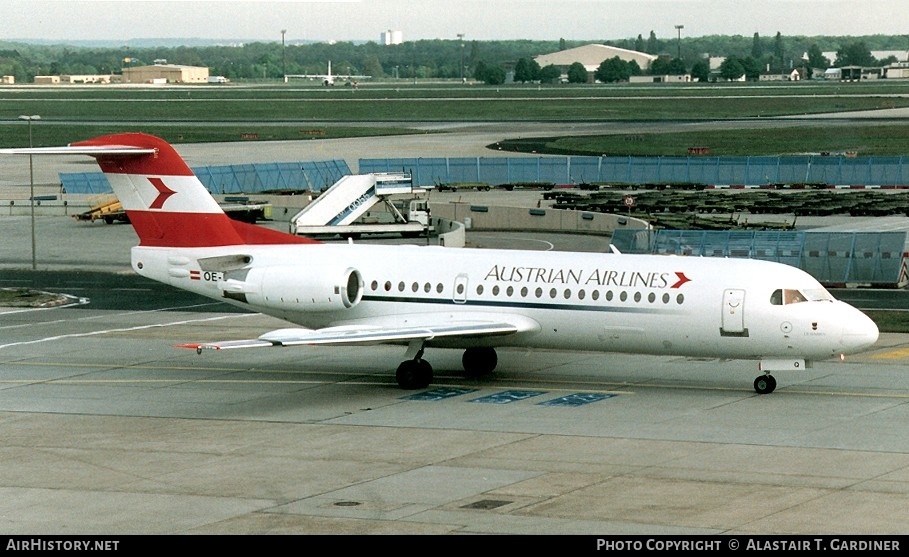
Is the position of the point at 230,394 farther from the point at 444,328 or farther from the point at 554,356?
the point at 554,356

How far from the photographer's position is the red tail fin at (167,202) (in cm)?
3838

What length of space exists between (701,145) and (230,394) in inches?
3514

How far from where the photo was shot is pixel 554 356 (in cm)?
4069

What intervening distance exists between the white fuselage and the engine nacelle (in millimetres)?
37

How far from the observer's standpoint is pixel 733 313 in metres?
33.2

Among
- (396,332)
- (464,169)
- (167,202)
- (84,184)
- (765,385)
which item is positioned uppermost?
(167,202)

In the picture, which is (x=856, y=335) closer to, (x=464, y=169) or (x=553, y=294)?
(x=553, y=294)

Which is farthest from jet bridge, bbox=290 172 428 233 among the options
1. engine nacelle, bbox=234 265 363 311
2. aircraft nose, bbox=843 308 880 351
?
aircraft nose, bbox=843 308 880 351

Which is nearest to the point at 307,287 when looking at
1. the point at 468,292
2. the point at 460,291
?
the point at 460,291

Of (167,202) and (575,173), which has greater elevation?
(167,202)

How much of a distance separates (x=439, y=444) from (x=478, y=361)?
8.37 metres

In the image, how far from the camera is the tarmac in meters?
23.3
